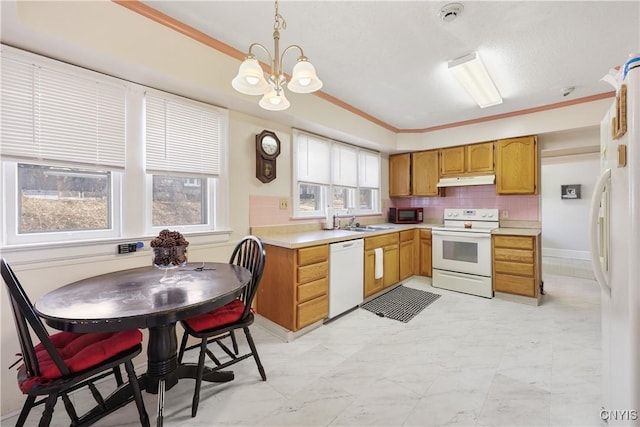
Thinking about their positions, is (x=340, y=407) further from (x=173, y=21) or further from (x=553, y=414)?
(x=173, y=21)

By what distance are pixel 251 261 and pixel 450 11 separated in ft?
7.54

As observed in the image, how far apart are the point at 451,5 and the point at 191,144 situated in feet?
7.36

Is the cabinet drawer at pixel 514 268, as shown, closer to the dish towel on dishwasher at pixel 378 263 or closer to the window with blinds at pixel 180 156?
the dish towel on dishwasher at pixel 378 263

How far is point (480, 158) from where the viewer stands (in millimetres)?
4156

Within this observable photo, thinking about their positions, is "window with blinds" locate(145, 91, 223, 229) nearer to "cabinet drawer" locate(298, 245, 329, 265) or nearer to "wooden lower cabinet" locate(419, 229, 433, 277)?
"cabinet drawer" locate(298, 245, 329, 265)

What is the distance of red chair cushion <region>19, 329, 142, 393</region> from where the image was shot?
1.21m

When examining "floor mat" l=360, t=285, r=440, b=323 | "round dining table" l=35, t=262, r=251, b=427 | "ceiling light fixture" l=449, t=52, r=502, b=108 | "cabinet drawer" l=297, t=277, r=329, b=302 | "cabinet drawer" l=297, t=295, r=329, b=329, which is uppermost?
"ceiling light fixture" l=449, t=52, r=502, b=108

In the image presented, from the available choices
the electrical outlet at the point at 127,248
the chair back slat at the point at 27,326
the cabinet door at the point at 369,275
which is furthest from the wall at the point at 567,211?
the chair back slat at the point at 27,326

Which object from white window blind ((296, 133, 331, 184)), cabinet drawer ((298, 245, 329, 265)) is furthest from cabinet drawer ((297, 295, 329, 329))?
white window blind ((296, 133, 331, 184))

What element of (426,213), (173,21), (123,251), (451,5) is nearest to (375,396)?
(123,251)

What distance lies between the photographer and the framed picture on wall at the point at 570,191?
6.01 meters

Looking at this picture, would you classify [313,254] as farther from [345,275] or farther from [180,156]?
[180,156]

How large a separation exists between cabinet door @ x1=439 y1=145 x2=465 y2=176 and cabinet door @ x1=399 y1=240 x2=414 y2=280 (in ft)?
4.29

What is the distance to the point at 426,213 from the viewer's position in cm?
498
